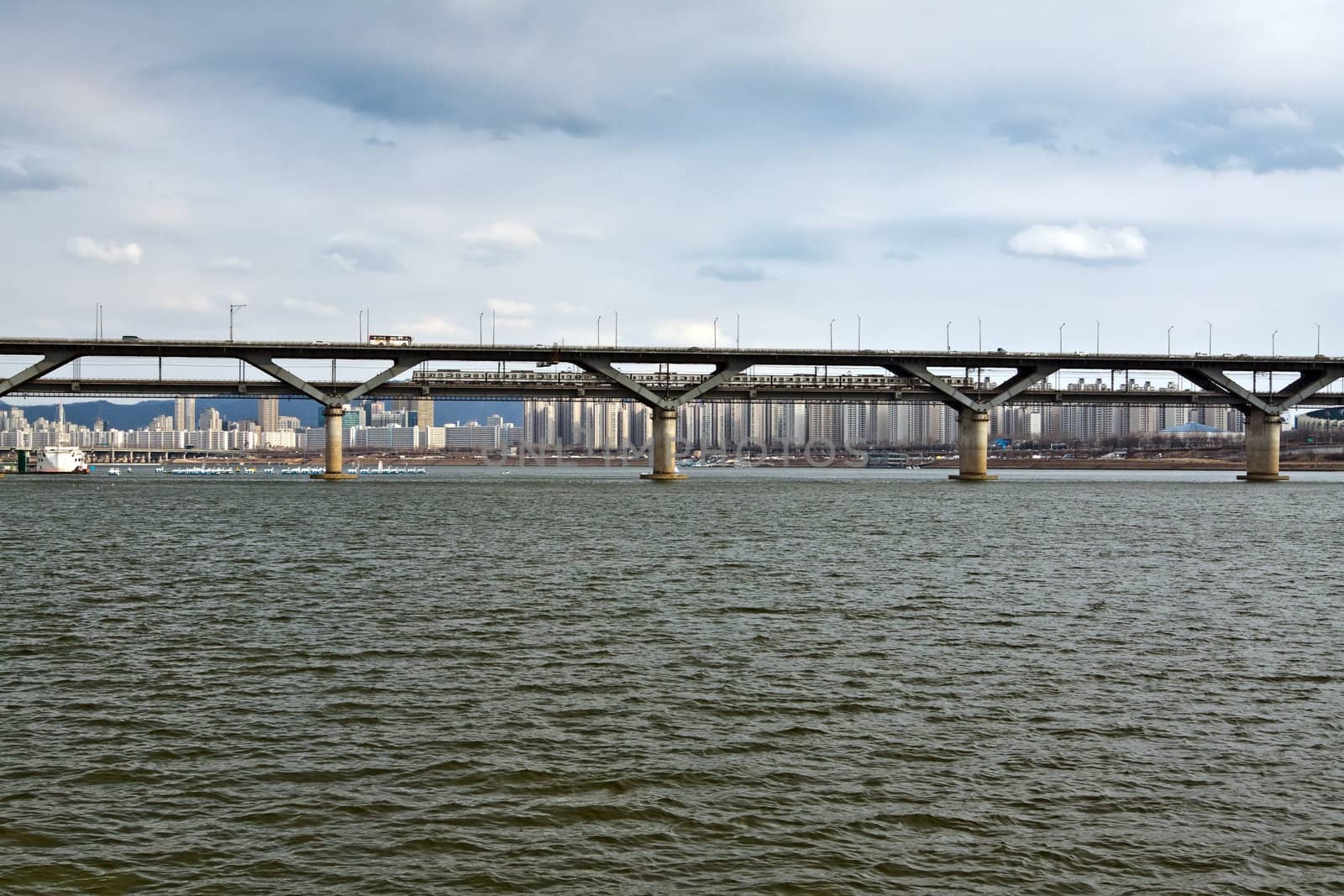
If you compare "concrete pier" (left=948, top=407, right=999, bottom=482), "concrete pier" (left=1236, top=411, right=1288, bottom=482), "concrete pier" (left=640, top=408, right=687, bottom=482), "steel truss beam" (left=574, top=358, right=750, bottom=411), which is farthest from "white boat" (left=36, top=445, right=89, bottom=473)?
"concrete pier" (left=1236, top=411, right=1288, bottom=482)

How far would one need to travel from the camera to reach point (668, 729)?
13852 millimetres

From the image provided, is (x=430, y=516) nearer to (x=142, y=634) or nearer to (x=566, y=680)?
(x=142, y=634)

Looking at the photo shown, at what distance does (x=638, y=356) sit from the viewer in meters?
115

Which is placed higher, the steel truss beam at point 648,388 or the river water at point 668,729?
the steel truss beam at point 648,388

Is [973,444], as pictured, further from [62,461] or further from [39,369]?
[62,461]

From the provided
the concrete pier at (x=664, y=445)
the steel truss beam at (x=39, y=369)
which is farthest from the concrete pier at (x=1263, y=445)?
the steel truss beam at (x=39, y=369)

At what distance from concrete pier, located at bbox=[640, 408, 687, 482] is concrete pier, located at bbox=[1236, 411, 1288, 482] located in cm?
6698

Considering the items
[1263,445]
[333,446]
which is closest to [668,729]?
[333,446]

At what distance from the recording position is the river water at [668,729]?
31.8 feet

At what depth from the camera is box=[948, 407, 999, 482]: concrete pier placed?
122250 millimetres

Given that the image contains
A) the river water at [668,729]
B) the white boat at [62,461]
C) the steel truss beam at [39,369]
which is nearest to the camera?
the river water at [668,729]

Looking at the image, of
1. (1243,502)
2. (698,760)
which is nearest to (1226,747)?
(698,760)

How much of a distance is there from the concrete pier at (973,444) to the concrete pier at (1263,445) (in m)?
31.6

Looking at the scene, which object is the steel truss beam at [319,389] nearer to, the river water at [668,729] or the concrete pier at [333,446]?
the concrete pier at [333,446]
